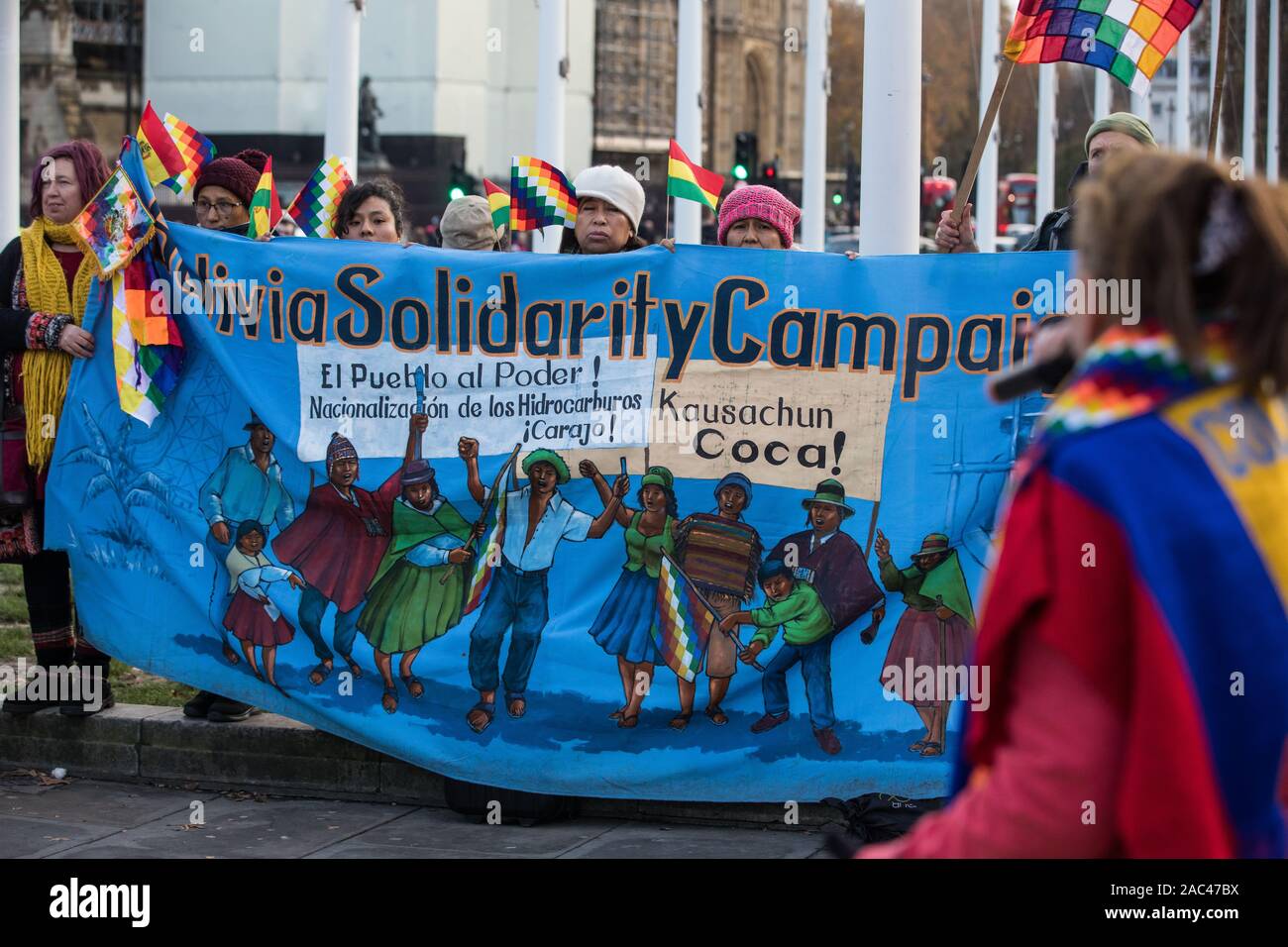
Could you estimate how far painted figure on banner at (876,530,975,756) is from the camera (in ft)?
18.0

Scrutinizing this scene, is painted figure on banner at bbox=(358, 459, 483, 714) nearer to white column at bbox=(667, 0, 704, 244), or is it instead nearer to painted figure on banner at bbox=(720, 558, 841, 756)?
painted figure on banner at bbox=(720, 558, 841, 756)

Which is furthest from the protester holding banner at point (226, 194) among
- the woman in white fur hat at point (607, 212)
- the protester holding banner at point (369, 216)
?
the woman in white fur hat at point (607, 212)

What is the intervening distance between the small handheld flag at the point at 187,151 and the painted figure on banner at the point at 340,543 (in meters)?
1.29

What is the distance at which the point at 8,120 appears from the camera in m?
10.6

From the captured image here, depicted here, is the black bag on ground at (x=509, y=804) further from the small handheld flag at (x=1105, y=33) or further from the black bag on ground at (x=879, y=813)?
the small handheld flag at (x=1105, y=33)

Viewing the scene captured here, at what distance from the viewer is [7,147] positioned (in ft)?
34.9

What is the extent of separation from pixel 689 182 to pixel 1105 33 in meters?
1.59

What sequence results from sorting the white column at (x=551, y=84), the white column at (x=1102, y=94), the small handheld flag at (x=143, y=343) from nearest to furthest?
the small handheld flag at (x=143, y=343), the white column at (x=551, y=84), the white column at (x=1102, y=94)

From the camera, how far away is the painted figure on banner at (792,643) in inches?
219

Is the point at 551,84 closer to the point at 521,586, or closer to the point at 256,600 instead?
the point at 256,600

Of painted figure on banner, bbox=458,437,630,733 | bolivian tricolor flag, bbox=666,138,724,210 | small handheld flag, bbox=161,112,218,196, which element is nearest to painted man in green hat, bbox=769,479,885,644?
painted figure on banner, bbox=458,437,630,733
